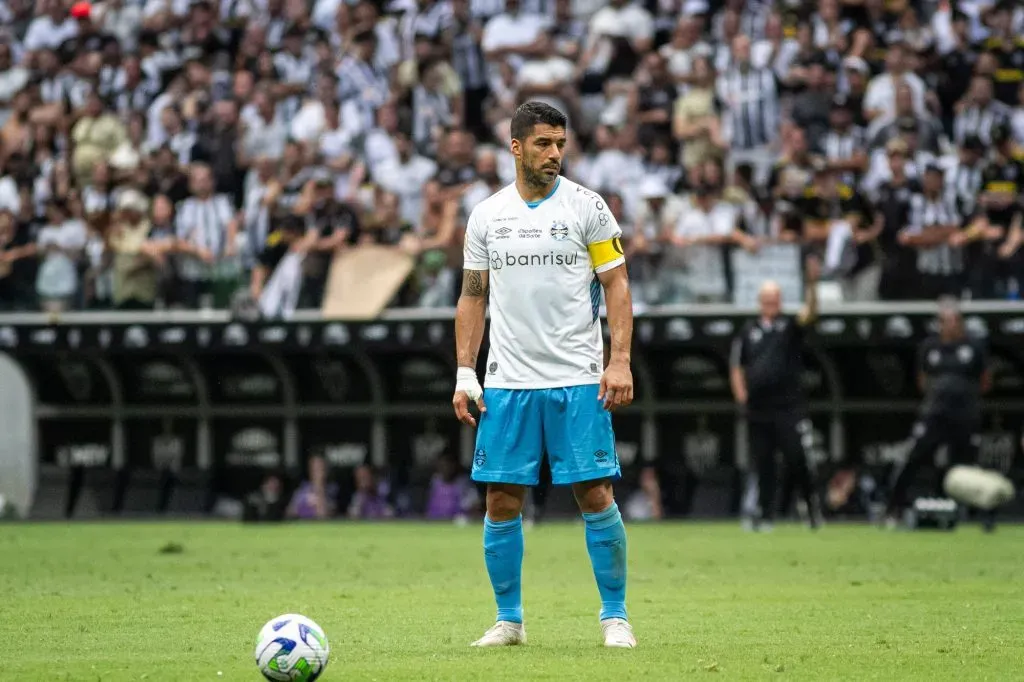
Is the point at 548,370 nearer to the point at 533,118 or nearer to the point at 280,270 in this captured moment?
the point at 533,118

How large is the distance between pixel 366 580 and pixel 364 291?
27.0 feet

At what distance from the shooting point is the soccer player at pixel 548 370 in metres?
7.84

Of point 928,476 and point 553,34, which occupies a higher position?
point 553,34

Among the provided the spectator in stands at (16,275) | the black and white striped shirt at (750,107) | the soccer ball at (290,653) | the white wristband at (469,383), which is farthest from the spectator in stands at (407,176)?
the soccer ball at (290,653)

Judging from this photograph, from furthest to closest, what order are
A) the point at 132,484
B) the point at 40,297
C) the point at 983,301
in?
the point at 132,484 → the point at 40,297 → the point at 983,301

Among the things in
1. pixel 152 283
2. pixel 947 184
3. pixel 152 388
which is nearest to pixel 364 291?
pixel 152 283

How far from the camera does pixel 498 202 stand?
8.05 m

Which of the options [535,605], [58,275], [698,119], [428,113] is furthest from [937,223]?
[58,275]

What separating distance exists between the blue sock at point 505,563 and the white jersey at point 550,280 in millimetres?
620

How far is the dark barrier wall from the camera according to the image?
19.8 m

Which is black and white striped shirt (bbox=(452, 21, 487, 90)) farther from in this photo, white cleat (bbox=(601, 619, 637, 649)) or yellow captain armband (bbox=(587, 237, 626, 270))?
white cleat (bbox=(601, 619, 637, 649))

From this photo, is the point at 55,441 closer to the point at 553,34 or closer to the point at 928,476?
the point at 553,34

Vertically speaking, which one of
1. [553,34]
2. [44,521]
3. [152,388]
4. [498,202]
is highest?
[553,34]


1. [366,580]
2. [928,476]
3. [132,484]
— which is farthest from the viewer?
[132,484]
